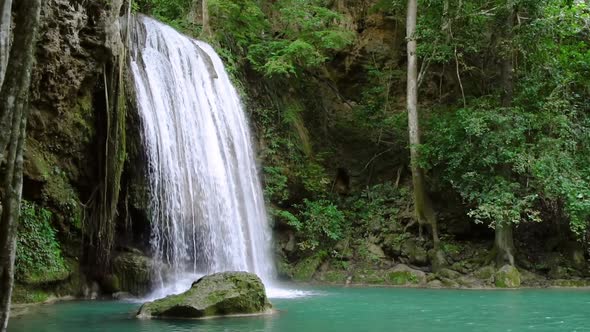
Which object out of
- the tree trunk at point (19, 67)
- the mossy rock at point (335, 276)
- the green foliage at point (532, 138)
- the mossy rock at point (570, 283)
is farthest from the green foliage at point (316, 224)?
the tree trunk at point (19, 67)

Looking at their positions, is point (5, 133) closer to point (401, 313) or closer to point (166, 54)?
point (401, 313)

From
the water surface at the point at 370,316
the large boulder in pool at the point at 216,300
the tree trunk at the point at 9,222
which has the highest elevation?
the tree trunk at the point at 9,222

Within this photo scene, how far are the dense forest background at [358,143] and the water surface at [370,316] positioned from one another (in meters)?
2.12

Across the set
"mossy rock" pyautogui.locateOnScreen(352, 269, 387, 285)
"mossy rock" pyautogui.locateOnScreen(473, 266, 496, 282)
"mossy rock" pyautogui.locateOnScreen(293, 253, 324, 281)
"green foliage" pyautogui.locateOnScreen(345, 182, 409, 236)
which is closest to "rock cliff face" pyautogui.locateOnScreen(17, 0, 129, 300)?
"mossy rock" pyautogui.locateOnScreen(293, 253, 324, 281)

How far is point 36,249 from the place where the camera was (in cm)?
1059

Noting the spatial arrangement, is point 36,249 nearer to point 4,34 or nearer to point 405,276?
point 4,34

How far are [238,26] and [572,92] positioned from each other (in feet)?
31.8

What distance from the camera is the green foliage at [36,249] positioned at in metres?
10.4

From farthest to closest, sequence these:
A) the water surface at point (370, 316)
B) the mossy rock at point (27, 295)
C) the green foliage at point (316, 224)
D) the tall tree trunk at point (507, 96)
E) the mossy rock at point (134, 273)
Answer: the green foliage at point (316, 224), the tall tree trunk at point (507, 96), the mossy rock at point (134, 273), the mossy rock at point (27, 295), the water surface at point (370, 316)

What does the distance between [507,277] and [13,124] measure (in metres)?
12.4

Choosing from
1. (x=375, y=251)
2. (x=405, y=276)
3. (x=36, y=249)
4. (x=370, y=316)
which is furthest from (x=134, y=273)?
(x=375, y=251)

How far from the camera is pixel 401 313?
31.2ft

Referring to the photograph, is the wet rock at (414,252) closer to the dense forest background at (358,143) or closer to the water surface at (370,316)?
the dense forest background at (358,143)

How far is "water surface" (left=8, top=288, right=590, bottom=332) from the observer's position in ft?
25.6
